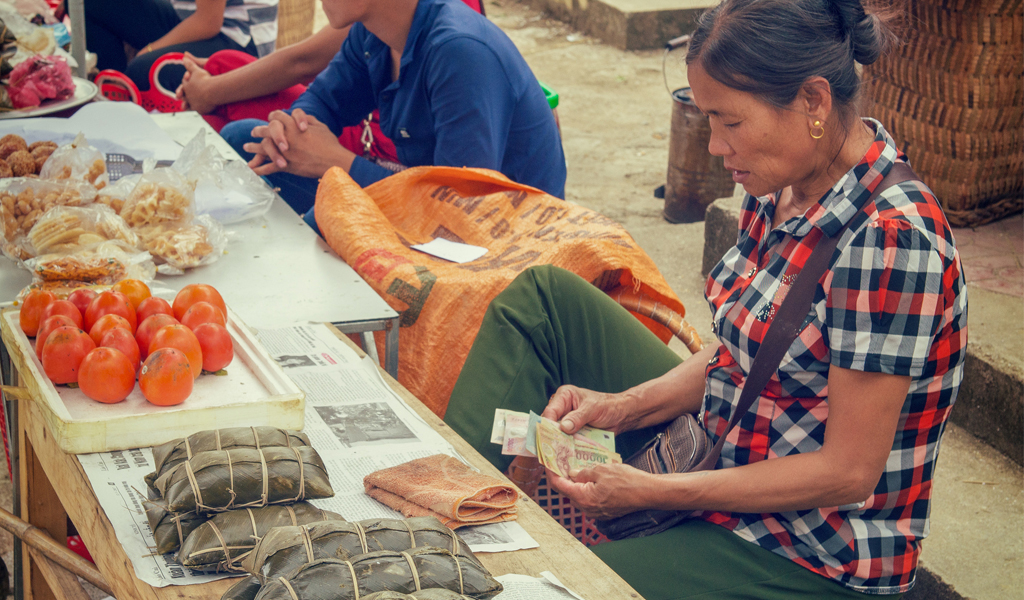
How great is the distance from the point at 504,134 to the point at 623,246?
2.03ft

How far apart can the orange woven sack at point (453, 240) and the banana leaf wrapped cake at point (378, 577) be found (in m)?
1.09

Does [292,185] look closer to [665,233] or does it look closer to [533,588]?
[665,233]

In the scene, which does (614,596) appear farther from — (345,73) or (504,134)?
(345,73)

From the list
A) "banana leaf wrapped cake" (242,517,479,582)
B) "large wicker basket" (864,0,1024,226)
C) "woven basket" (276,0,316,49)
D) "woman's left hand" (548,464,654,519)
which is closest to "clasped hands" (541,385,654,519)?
"woman's left hand" (548,464,654,519)

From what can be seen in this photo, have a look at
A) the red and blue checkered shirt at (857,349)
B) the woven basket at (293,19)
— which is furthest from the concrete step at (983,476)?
the woven basket at (293,19)

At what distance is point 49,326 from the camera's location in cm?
147

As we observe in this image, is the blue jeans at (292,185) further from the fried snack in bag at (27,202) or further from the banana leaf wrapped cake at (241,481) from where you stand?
the banana leaf wrapped cake at (241,481)

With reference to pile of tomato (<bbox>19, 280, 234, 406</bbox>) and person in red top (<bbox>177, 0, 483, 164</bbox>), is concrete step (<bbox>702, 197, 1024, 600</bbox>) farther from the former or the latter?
person in red top (<bbox>177, 0, 483, 164</bbox>)

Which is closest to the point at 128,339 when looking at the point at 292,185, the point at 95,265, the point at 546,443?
the point at 95,265

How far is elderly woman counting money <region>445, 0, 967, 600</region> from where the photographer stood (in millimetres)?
1311

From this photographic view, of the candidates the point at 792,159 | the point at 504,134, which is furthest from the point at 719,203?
the point at 792,159

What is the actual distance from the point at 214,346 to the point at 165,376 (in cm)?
13

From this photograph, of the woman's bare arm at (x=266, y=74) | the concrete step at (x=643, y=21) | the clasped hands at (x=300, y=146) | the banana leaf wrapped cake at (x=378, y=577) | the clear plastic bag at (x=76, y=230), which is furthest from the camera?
the concrete step at (x=643, y=21)

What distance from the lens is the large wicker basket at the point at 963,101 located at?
2994 mm
